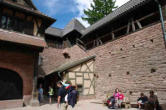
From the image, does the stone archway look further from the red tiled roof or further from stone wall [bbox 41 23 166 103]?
stone wall [bbox 41 23 166 103]

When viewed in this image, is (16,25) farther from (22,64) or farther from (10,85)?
(10,85)

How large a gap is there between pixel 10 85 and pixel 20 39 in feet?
10.1

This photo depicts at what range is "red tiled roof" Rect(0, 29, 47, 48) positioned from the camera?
8068 millimetres

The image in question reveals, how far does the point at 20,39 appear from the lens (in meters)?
8.61

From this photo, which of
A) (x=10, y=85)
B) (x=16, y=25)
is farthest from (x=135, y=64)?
(x=16, y=25)

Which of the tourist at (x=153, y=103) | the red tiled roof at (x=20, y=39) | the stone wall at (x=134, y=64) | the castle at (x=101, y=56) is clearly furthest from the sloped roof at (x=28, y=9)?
the tourist at (x=153, y=103)

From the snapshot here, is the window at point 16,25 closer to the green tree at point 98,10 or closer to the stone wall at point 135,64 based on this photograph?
the stone wall at point 135,64

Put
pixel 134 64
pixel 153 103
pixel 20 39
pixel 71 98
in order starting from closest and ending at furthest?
pixel 71 98, pixel 153 103, pixel 20 39, pixel 134 64

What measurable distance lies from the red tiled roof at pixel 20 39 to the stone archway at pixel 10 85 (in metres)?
2.03

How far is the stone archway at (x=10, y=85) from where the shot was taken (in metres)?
8.20

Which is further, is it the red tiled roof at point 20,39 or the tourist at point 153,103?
the red tiled roof at point 20,39

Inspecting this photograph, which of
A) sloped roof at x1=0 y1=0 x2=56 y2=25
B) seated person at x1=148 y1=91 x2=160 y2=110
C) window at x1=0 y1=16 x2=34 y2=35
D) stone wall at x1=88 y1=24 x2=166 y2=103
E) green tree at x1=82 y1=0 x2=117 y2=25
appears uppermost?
green tree at x1=82 y1=0 x2=117 y2=25

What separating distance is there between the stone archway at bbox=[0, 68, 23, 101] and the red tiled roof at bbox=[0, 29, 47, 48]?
6.67 feet

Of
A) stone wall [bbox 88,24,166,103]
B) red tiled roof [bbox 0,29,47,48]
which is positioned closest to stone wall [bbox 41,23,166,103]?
stone wall [bbox 88,24,166,103]
